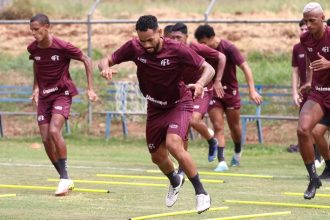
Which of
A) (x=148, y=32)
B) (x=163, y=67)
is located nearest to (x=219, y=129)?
(x=163, y=67)

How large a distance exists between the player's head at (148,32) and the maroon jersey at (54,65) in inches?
112

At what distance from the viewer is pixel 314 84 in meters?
12.6

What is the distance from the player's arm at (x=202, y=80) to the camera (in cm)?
1049

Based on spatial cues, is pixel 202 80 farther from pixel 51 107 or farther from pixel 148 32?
pixel 51 107

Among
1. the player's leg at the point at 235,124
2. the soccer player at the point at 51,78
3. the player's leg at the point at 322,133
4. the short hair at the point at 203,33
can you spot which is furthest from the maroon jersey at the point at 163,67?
the player's leg at the point at 235,124

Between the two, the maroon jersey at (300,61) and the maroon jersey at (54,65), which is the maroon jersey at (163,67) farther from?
the maroon jersey at (300,61)

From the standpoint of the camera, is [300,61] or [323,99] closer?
[323,99]

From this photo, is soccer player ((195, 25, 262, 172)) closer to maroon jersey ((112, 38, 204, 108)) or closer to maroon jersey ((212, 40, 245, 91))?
maroon jersey ((212, 40, 245, 91))

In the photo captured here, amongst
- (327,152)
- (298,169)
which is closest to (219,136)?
(298,169)

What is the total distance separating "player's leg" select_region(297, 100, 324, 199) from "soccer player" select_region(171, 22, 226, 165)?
1691mm

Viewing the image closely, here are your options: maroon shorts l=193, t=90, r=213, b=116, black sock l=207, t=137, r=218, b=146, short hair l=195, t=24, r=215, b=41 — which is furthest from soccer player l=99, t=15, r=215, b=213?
black sock l=207, t=137, r=218, b=146

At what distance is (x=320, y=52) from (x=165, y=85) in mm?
2415

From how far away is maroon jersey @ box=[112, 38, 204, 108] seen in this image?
36.0 ft

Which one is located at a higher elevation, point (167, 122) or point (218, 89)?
point (167, 122)
